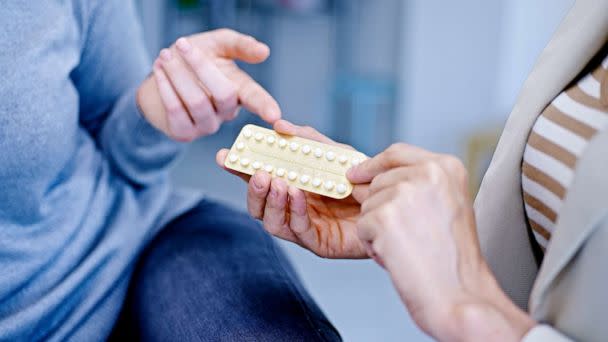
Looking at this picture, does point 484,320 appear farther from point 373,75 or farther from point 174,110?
A: point 373,75

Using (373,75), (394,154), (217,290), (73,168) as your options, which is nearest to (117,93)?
(73,168)

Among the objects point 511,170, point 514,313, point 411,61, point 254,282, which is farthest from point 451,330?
point 411,61

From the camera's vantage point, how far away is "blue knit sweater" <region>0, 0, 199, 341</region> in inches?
27.8

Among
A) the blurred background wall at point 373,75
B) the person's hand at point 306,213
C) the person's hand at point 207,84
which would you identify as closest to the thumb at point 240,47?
the person's hand at point 207,84

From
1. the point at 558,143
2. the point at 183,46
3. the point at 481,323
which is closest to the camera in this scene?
the point at 481,323

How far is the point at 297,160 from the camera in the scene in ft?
2.21

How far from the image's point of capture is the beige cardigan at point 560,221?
1.58ft

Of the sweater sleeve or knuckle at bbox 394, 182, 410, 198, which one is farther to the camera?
the sweater sleeve

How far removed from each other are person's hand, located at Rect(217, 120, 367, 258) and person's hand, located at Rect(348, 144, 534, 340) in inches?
4.8

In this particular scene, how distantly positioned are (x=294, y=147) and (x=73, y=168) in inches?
11.7

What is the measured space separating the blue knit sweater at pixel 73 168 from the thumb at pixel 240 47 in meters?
0.15

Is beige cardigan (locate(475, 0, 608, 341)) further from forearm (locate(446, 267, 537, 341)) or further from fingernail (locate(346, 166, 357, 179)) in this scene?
fingernail (locate(346, 166, 357, 179))

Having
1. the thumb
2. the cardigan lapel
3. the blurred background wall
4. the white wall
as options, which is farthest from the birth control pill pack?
the white wall

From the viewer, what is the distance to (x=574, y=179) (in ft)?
1.61
